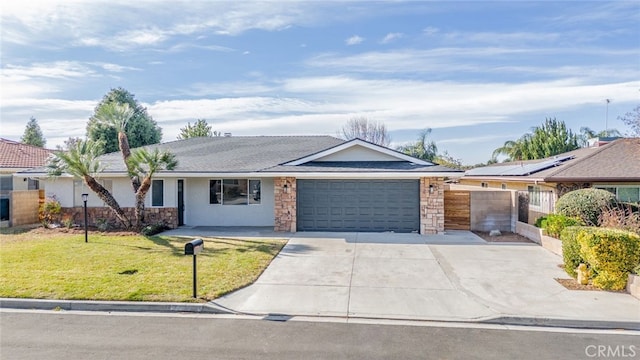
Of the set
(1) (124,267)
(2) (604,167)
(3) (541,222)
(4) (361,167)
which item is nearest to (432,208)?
(4) (361,167)

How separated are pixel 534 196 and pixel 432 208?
4427 mm

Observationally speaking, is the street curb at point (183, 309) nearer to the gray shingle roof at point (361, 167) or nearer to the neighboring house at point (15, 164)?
the gray shingle roof at point (361, 167)

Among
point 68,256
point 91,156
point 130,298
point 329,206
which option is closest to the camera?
point 130,298

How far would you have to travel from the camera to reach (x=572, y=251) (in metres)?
8.27

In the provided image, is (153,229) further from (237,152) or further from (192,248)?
(192,248)

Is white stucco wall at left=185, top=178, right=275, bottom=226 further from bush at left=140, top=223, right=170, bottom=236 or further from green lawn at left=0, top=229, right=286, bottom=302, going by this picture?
green lawn at left=0, top=229, right=286, bottom=302

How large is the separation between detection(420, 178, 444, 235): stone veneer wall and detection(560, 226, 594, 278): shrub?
510 centimetres

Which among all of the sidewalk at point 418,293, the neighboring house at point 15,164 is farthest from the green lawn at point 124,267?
the neighboring house at point 15,164

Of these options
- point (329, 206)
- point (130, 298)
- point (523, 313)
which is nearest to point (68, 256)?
point (130, 298)

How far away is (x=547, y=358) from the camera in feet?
15.9

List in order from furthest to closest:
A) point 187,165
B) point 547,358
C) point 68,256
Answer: point 187,165 → point 68,256 → point 547,358

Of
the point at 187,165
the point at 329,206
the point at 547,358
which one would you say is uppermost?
the point at 187,165

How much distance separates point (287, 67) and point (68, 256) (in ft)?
35.4

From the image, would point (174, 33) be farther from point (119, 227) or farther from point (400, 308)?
point (400, 308)
